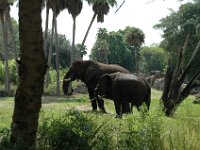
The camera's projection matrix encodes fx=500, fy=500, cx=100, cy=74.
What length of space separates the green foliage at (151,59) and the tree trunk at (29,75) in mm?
115716

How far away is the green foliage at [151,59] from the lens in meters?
125

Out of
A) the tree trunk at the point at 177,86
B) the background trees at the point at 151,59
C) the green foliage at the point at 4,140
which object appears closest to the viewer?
the green foliage at the point at 4,140

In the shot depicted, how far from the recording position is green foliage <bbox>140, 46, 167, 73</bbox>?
411ft

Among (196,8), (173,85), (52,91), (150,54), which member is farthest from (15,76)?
(150,54)

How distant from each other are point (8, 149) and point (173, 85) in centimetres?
726

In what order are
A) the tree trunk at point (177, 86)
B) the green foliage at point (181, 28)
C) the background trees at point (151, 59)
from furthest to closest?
the background trees at point (151, 59) → the green foliage at point (181, 28) → the tree trunk at point (177, 86)

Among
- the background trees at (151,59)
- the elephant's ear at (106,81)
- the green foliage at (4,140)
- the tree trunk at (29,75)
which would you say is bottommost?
the background trees at (151,59)

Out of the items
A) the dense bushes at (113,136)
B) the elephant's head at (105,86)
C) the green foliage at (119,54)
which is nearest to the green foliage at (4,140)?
the dense bushes at (113,136)

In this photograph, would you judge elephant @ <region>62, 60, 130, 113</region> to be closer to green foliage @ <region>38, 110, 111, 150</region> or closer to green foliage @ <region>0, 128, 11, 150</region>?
green foliage @ <region>0, 128, 11, 150</region>

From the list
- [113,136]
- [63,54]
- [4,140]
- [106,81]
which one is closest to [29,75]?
[4,140]

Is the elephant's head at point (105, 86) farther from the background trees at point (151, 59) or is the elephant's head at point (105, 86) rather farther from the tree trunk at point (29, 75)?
the background trees at point (151, 59)

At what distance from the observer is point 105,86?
53.9 feet

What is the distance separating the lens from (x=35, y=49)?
803 cm

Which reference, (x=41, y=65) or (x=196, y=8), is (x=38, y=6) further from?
(x=196, y=8)
